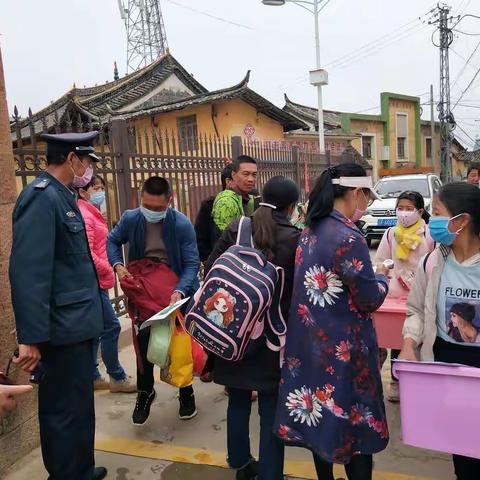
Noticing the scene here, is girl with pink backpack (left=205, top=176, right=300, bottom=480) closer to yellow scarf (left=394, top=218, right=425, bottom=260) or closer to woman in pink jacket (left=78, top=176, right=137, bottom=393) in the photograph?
yellow scarf (left=394, top=218, right=425, bottom=260)

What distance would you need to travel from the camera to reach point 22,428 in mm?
3016

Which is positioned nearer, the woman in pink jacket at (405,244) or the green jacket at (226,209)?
the woman in pink jacket at (405,244)

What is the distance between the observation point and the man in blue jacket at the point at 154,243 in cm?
325

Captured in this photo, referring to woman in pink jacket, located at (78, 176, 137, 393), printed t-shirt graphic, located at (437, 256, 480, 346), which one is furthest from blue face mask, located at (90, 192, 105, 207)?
printed t-shirt graphic, located at (437, 256, 480, 346)

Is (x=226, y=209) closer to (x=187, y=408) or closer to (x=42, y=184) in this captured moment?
(x=187, y=408)

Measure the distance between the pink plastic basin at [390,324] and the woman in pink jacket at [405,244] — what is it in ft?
1.67

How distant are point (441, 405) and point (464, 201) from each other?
0.87 m

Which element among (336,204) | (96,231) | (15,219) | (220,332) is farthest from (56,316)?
(96,231)

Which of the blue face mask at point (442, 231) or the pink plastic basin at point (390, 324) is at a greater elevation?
the blue face mask at point (442, 231)

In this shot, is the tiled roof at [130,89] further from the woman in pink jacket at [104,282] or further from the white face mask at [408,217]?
the white face mask at [408,217]

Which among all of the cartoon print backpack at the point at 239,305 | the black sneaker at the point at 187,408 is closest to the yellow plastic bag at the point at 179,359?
the black sneaker at the point at 187,408

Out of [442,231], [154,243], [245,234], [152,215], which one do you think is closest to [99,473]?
[154,243]

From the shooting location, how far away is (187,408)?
11.6 feet

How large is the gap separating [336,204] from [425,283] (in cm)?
56
